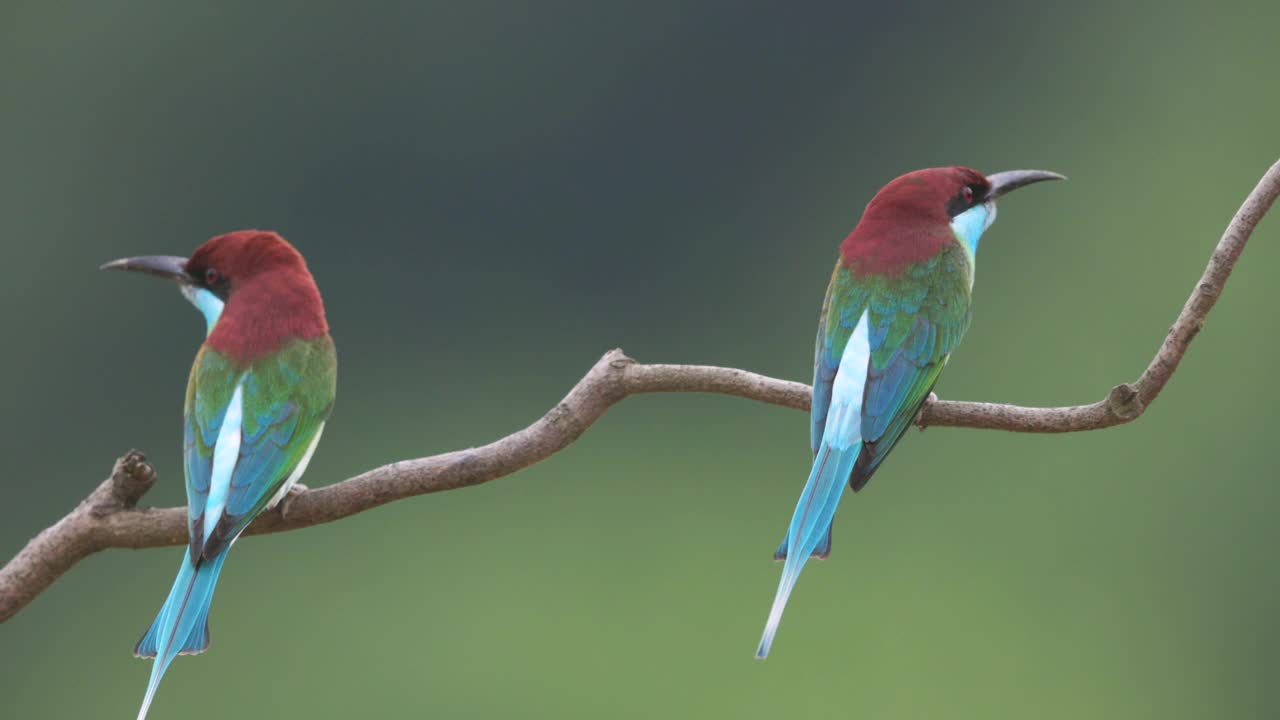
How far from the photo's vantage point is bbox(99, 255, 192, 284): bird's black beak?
2229 mm

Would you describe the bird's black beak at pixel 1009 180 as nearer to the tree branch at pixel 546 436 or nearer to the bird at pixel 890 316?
the bird at pixel 890 316

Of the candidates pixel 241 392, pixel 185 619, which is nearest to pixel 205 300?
pixel 241 392

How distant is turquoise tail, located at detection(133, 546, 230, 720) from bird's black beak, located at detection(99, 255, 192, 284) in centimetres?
47

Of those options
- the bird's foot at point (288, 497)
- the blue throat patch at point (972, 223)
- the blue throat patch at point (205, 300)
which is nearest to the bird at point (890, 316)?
the blue throat patch at point (972, 223)

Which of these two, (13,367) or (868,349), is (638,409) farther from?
(868,349)

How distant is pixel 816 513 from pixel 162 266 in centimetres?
105

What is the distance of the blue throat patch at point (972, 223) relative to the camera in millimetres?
2355

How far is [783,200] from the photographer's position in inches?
479

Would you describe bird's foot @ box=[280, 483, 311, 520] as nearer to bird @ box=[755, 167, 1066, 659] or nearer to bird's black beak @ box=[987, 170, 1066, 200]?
bird @ box=[755, 167, 1066, 659]

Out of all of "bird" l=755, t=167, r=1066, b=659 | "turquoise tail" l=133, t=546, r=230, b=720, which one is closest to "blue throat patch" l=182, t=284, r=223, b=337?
"turquoise tail" l=133, t=546, r=230, b=720

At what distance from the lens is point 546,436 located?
1914mm

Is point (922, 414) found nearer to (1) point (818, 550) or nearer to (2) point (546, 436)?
(1) point (818, 550)

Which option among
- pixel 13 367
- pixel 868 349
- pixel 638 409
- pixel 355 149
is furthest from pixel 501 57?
pixel 868 349

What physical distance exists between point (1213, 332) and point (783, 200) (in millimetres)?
3985
